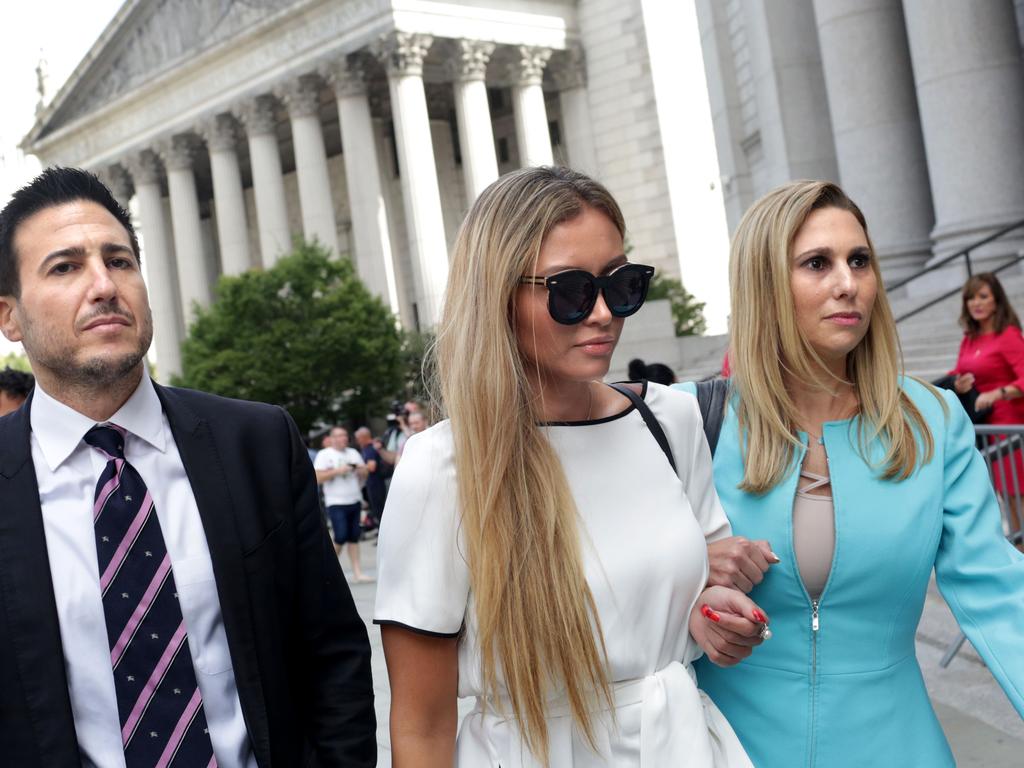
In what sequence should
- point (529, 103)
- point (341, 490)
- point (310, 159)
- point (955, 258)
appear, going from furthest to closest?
point (529, 103), point (310, 159), point (955, 258), point (341, 490)

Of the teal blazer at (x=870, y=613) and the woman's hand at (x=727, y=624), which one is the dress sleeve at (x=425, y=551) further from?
the teal blazer at (x=870, y=613)

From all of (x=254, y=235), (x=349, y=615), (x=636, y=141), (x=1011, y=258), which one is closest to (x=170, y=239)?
(x=254, y=235)

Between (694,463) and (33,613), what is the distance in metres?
1.58

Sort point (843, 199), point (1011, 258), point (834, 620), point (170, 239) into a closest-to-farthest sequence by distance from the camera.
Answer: point (834, 620) < point (843, 199) < point (1011, 258) < point (170, 239)

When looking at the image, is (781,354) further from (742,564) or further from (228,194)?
(228,194)

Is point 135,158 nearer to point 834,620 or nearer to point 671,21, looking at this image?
point 671,21

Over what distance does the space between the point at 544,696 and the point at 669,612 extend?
340mm

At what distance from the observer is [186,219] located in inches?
2176

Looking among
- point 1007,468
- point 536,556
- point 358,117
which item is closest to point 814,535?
point 536,556

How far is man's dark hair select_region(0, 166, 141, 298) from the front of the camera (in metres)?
2.88

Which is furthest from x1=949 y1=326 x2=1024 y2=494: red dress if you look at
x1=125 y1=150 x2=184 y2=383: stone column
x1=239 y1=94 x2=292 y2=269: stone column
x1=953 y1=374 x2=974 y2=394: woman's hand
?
x1=125 y1=150 x2=184 y2=383: stone column

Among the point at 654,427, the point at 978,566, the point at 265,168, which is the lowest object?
the point at 978,566

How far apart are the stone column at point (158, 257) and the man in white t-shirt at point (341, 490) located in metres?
43.5

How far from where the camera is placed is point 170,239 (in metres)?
64.5
